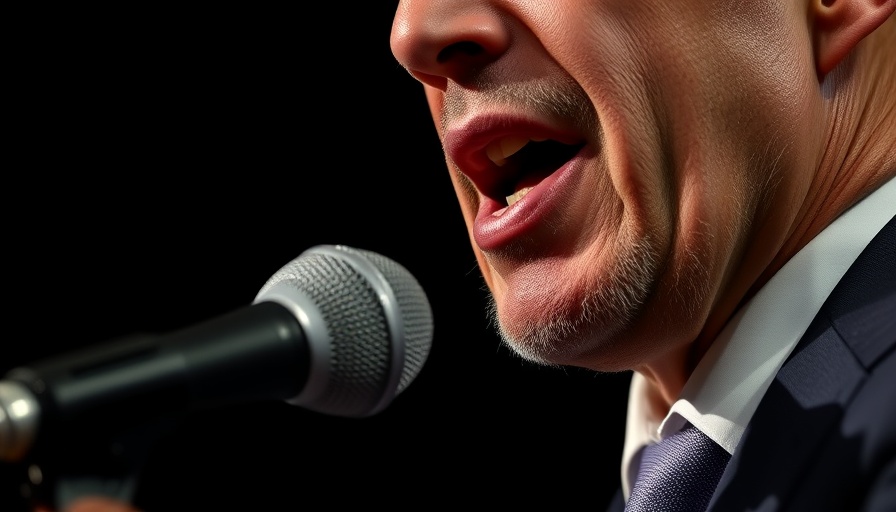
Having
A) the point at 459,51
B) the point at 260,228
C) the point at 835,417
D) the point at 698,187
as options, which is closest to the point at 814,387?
the point at 835,417

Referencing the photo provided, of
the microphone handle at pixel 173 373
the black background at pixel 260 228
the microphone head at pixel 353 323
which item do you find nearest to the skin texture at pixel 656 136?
Result: the microphone head at pixel 353 323

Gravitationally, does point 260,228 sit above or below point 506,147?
below

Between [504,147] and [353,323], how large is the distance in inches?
19.5

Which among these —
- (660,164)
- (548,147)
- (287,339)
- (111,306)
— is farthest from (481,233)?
(111,306)

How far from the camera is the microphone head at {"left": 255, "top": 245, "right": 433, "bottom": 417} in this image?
100cm

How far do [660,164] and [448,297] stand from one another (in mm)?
1589

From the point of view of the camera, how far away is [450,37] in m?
1.31

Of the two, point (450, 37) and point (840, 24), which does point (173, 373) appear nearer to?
point (450, 37)

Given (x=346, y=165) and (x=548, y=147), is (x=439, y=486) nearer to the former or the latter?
(x=346, y=165)

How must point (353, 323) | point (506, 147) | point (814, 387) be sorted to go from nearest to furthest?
point (353, 323), point (814, 387), point (506, 147)

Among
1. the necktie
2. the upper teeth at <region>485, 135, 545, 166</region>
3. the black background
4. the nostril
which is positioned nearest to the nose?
the nostril

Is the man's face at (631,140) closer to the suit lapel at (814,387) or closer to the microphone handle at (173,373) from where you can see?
the suit lapel at (814,387)

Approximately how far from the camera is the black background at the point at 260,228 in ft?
7.89

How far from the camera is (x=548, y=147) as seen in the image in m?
1.47
